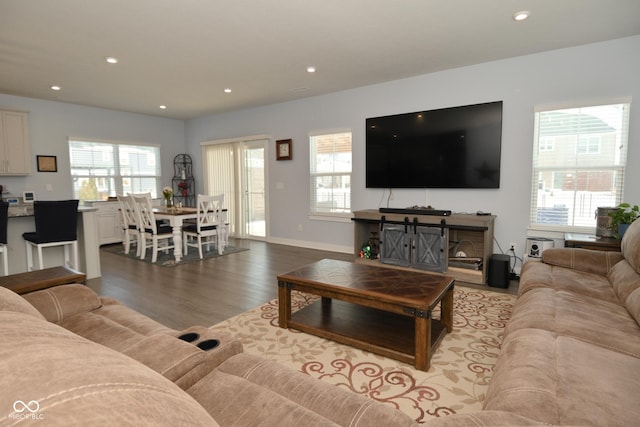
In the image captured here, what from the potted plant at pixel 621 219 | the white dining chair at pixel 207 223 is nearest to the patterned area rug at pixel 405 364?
the potted plant at pixel 621 219

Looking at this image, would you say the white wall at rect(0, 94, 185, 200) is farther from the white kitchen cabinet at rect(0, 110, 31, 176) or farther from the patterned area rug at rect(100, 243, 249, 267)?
the patterned area rug at rect(100, 243, 249, 267)

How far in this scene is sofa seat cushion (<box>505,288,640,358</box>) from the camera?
1.56 metres

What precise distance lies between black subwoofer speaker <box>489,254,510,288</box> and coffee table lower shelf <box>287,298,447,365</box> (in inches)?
58.1

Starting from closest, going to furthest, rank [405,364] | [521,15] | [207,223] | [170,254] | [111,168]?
1. [405,364]
2. [521,15]
3. [207,223]
4. [170,254]
5. [111,168]

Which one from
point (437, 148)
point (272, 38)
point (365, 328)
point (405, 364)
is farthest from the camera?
point (437, 148)

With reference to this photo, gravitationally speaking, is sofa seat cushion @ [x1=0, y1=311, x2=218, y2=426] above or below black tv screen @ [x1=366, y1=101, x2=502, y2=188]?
below

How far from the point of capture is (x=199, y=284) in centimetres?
394

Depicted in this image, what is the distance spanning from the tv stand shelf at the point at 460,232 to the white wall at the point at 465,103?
318mm

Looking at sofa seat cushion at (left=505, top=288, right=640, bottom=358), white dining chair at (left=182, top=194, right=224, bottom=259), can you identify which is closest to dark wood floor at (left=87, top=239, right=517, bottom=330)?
white dining chair at (left=182, top=194, right=224, bottom=259)

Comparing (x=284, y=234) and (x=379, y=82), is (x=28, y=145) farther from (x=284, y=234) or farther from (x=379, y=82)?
(x=379, y=82)

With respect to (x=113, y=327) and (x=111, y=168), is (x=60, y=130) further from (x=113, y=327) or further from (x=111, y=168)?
(x=113, y=327)

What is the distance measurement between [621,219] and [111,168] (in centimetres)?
809

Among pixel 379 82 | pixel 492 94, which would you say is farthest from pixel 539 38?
pixel 379 82

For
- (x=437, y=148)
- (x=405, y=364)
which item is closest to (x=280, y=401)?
(x=405, y=364)
